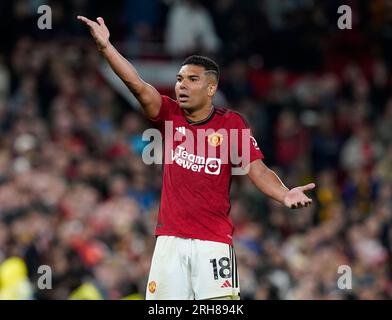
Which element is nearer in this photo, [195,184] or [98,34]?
[98,34]

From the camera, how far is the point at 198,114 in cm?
848

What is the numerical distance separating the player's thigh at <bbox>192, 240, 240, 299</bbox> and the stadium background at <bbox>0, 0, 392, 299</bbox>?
12.9 ft

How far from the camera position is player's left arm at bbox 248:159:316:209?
26.3 feet

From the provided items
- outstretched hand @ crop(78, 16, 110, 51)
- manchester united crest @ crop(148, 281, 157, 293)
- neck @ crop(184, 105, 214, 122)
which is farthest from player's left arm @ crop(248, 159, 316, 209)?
outstretched hand @ crop(78, 16, 110, 51)

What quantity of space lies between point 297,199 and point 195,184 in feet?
2.42

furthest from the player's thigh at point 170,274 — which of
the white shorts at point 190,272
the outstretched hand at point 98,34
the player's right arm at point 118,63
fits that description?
the outstretched hand at point 98,34

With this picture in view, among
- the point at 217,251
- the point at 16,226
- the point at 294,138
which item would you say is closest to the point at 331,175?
the point at 294,138

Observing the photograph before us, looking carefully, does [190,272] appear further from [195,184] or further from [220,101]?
[220,101]

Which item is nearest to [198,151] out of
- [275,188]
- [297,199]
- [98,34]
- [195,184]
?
[195,184]

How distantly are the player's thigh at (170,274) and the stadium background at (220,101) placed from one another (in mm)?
3890

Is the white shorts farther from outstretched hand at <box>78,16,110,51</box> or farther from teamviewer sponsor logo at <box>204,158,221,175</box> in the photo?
outstretched hand at <box>78,16,110,51</box>

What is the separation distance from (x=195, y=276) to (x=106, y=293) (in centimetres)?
467
